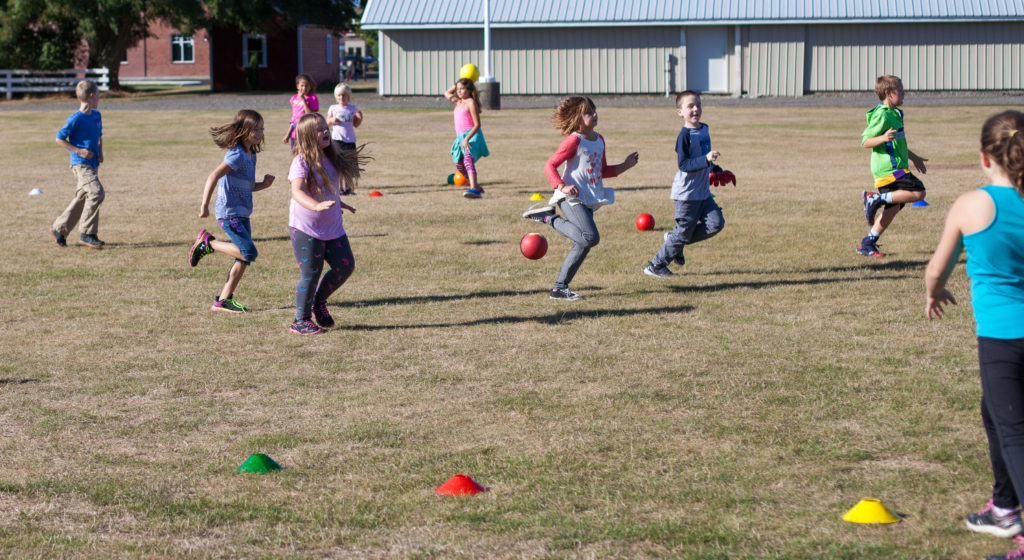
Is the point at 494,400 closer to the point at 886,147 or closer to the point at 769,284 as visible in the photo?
the point at 769,284

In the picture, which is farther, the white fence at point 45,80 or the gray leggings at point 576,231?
the white fence at point 45,80

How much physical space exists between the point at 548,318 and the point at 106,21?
46.7 meters

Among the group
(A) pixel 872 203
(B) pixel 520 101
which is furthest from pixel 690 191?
(B) pixel 520 101

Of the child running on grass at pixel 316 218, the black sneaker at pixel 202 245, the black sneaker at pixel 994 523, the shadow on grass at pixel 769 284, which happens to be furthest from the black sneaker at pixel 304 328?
the black sneaker at pixel 994 523

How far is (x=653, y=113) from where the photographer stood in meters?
36.1

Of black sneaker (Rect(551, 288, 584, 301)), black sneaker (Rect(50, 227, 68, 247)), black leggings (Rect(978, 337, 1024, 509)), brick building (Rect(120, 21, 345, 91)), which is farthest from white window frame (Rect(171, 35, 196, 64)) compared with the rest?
black leggings (Rect(978, 337, 1024, 509))

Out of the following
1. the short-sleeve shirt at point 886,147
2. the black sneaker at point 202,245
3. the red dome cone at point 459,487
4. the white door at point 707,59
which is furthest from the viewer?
the white door at point 707,59

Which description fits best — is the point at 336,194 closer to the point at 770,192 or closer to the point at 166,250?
the point at 166,250

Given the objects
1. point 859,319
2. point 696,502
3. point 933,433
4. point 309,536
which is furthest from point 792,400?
point 309,536

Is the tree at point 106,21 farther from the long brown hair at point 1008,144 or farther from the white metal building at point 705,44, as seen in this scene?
the long brown hair at point 1008,144

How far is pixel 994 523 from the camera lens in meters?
4.54

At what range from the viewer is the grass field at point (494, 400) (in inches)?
188

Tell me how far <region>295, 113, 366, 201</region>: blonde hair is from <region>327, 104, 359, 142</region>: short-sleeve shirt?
7.89 metres

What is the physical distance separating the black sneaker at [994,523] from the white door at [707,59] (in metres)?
42.2
